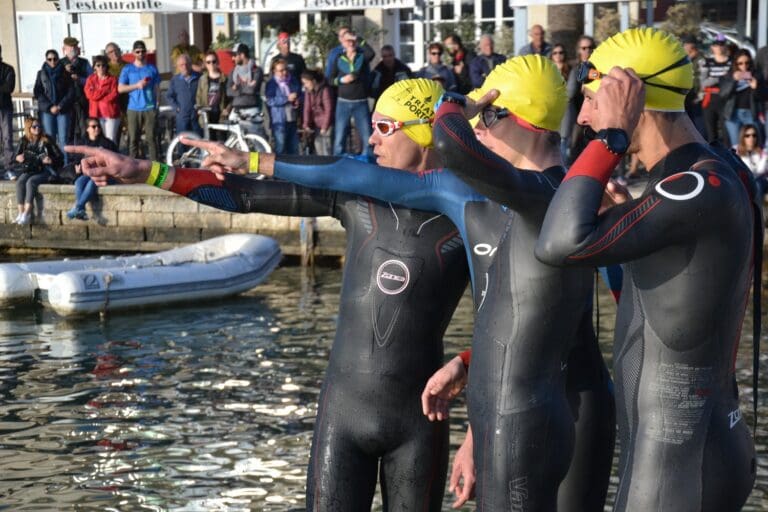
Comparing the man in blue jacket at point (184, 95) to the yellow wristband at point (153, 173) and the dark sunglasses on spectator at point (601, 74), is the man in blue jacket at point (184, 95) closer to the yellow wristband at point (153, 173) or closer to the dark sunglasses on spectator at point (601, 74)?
the yellow wristband at point (153, 173)

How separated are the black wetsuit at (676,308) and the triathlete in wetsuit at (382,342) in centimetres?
112

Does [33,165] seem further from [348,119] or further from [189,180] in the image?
[189,180]

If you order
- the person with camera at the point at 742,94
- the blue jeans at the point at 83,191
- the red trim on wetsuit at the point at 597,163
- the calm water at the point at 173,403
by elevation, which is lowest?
the calm water at the point at 173,403

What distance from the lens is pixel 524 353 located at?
3.88 metres

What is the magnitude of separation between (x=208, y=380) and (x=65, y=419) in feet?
4.75

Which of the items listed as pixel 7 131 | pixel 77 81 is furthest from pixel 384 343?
pixel 7 131

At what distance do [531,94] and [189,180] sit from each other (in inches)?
46.6

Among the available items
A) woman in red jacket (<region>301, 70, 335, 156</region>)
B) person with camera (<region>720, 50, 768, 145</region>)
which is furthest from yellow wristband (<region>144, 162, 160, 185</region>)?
woman in red jacket (<region>301, 70, 335, 156</region>)

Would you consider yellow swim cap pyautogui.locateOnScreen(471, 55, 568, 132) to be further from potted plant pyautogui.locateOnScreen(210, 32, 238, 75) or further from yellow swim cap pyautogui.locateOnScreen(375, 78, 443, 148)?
potted plant pyautogui.locateOnScreen(210, 32, 238, 75)

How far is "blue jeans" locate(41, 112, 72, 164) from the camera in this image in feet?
58.4

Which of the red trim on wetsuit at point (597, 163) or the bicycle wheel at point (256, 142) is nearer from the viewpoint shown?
the red trim on wetsuit at point (597, 163)

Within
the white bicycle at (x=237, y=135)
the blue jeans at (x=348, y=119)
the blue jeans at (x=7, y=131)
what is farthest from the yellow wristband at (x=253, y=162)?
the blue jeans at (x=7, y=131)

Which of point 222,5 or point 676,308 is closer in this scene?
point 676,308

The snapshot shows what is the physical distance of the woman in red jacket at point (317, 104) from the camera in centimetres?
1675
